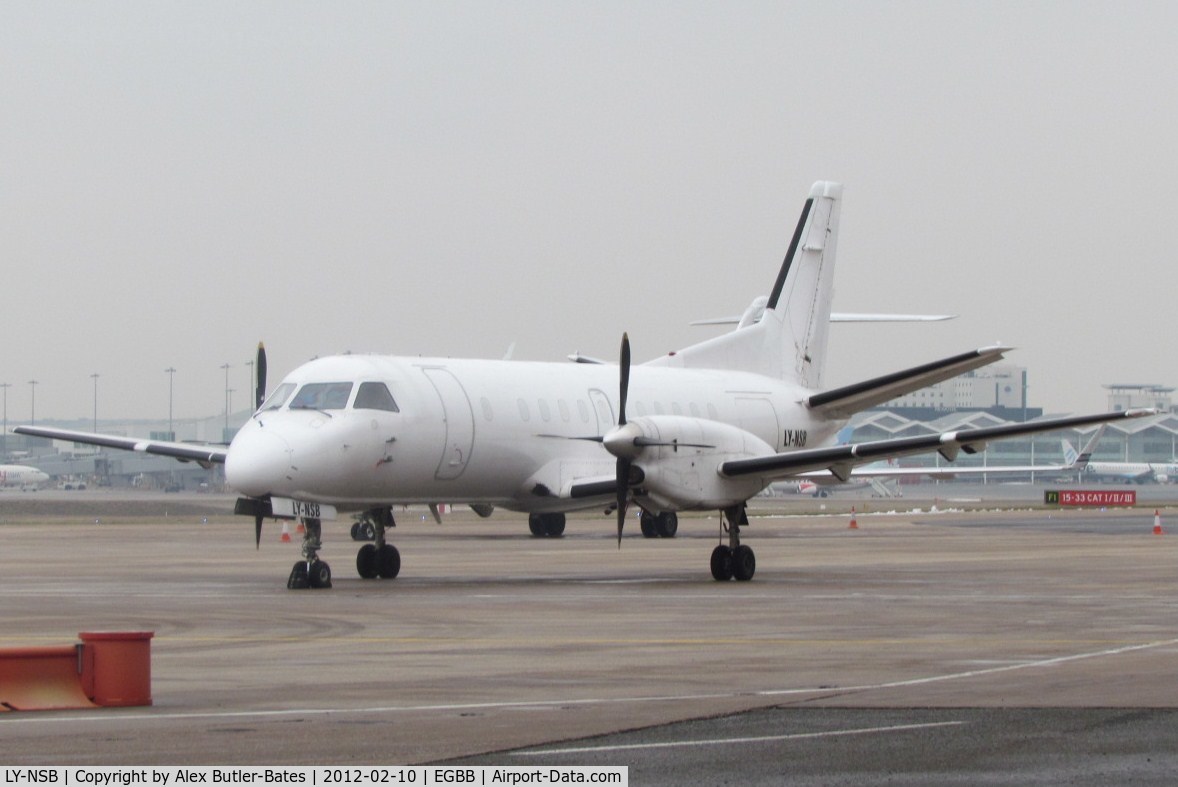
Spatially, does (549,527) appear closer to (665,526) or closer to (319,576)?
(665,526)

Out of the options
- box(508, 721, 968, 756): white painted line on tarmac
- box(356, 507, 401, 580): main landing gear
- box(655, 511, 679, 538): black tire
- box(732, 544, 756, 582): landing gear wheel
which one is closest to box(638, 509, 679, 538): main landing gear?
box(655, 511, 679, 538): black tire

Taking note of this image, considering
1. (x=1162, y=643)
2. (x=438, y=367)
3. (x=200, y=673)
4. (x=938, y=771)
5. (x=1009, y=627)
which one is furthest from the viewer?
(x=438, y=367)

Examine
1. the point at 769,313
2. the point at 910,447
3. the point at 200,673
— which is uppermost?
the point at 769,313

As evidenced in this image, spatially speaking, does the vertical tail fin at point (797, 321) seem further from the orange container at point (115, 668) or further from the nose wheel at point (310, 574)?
the orange container at point (115, 668)

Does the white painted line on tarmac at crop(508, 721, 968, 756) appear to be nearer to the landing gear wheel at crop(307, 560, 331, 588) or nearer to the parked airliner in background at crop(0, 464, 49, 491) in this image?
the landing gear wheel at crop(307, 560, 331, 588)

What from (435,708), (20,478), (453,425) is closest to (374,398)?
(453,425)

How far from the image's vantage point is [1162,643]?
1506 cm

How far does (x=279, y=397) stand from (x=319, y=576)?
9.10 feet

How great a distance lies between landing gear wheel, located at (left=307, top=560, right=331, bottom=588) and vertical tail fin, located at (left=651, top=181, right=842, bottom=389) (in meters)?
10.9

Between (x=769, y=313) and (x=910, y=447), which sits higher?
(x=769, y=313)

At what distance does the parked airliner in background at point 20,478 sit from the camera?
136375 mm

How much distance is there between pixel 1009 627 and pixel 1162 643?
2.00 metres

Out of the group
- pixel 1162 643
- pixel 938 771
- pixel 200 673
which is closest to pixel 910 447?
pixel 1162 643

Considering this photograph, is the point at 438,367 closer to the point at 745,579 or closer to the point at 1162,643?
the point at 745,579
